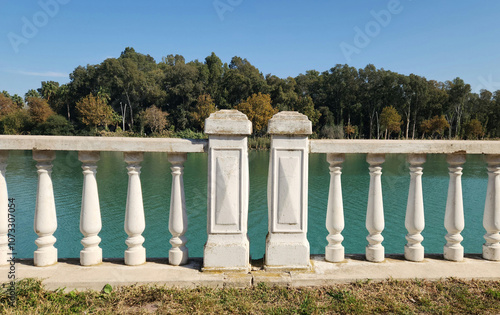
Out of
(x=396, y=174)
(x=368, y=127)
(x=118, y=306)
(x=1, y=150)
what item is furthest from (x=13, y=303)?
(x=368, y=127)

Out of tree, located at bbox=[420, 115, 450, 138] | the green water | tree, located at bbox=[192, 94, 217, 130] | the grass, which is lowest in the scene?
the green water

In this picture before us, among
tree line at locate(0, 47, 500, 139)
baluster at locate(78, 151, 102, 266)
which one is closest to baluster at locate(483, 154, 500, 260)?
baluster at locate(78, 151, 102, 266)

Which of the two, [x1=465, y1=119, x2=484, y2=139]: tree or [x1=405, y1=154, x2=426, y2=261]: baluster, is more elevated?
[x1=465, y1=119, x2=484, y2=139]: tree

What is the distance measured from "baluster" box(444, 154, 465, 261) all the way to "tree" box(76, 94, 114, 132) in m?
49.8

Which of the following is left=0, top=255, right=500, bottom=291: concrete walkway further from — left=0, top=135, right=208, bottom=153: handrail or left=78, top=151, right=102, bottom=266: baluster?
left=0, top=135, right=208, bottom=153: handrail

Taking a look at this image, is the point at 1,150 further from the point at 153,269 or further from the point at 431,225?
the point at 431,225

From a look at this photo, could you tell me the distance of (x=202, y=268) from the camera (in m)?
2.75

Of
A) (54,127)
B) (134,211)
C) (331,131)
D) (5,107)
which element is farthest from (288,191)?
(5,107)

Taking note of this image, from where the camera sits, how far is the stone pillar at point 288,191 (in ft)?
8.82

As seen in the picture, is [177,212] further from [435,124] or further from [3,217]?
[435,124]

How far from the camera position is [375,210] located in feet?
9.41

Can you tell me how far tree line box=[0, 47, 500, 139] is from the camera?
4644 centimetres

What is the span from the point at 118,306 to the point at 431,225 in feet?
31.8

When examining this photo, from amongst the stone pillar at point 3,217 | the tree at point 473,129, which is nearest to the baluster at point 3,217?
the stone pillar at point 3,217
